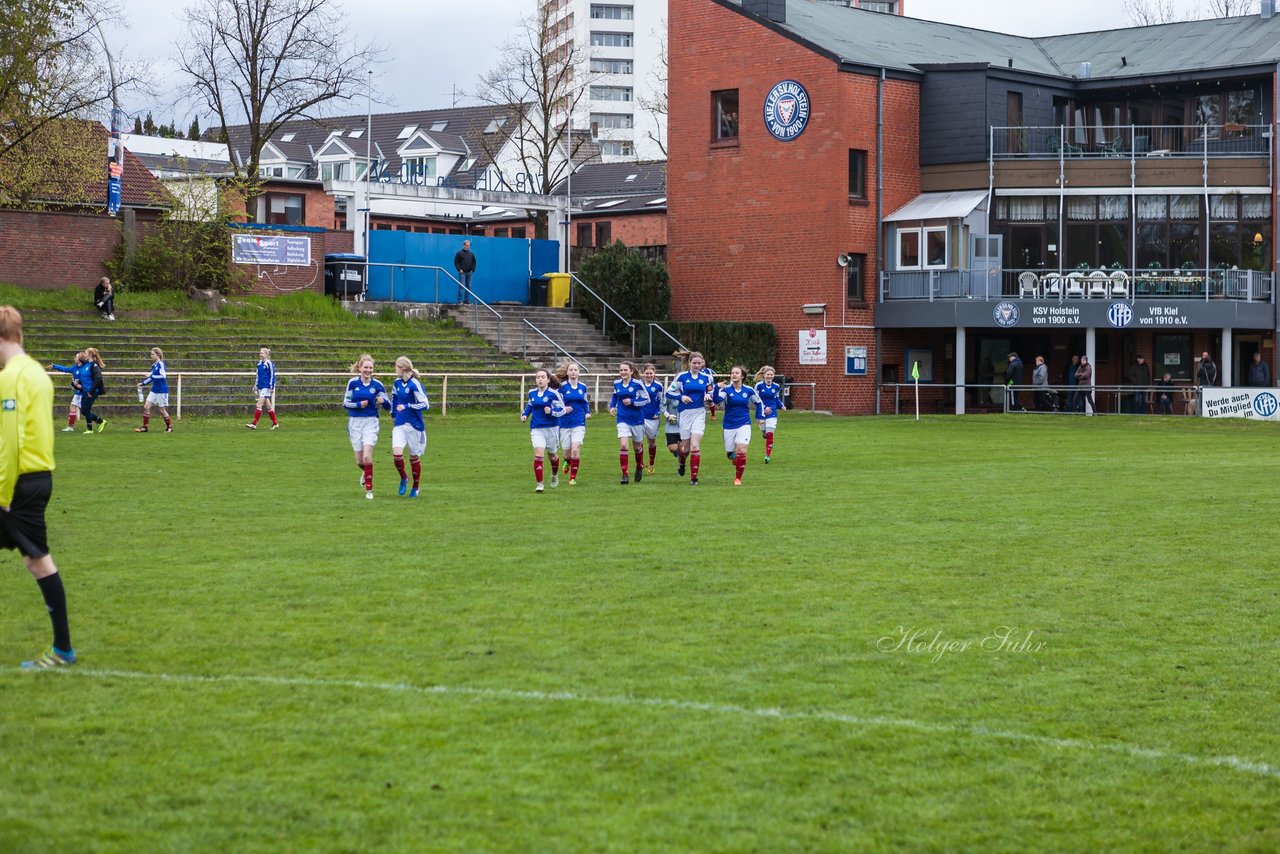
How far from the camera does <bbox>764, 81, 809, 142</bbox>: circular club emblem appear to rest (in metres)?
45.8

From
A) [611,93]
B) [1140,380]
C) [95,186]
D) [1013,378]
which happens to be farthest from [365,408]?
[611,93]

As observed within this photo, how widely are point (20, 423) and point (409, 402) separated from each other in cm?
1077

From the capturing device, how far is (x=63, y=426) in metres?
30.7

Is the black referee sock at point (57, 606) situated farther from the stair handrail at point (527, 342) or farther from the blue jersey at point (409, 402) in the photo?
the stair handrail at point (527, 342)

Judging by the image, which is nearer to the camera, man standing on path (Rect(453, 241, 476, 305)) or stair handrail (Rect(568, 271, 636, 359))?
stair handrail (Rect(568, 271, 636, 359))

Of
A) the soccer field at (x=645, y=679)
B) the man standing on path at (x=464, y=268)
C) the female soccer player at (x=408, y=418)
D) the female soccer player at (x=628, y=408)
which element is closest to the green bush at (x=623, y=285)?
the man standing on path at (x=464, y=268)

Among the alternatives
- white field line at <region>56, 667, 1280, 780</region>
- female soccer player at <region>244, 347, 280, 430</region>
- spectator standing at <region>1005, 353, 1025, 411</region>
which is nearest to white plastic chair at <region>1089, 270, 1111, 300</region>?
spectator standing at <region>1005, 353, 1025, 411</region>

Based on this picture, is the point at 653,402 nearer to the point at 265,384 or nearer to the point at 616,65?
the point at 265,384

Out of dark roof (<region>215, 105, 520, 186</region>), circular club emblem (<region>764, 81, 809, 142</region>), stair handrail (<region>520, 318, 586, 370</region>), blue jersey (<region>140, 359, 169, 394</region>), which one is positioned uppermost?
dark roof (<region>215, 105, 520, 186</region>)

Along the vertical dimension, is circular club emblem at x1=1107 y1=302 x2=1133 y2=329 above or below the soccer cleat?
above

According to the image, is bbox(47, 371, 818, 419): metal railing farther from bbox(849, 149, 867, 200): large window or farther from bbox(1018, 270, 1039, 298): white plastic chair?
bbox(1018, 270, 1039, 298): white plastic chair

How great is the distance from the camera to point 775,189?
46688 millimetres

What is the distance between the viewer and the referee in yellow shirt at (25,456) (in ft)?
27.4

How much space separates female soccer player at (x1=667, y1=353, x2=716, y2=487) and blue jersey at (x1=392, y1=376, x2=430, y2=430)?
407cm
